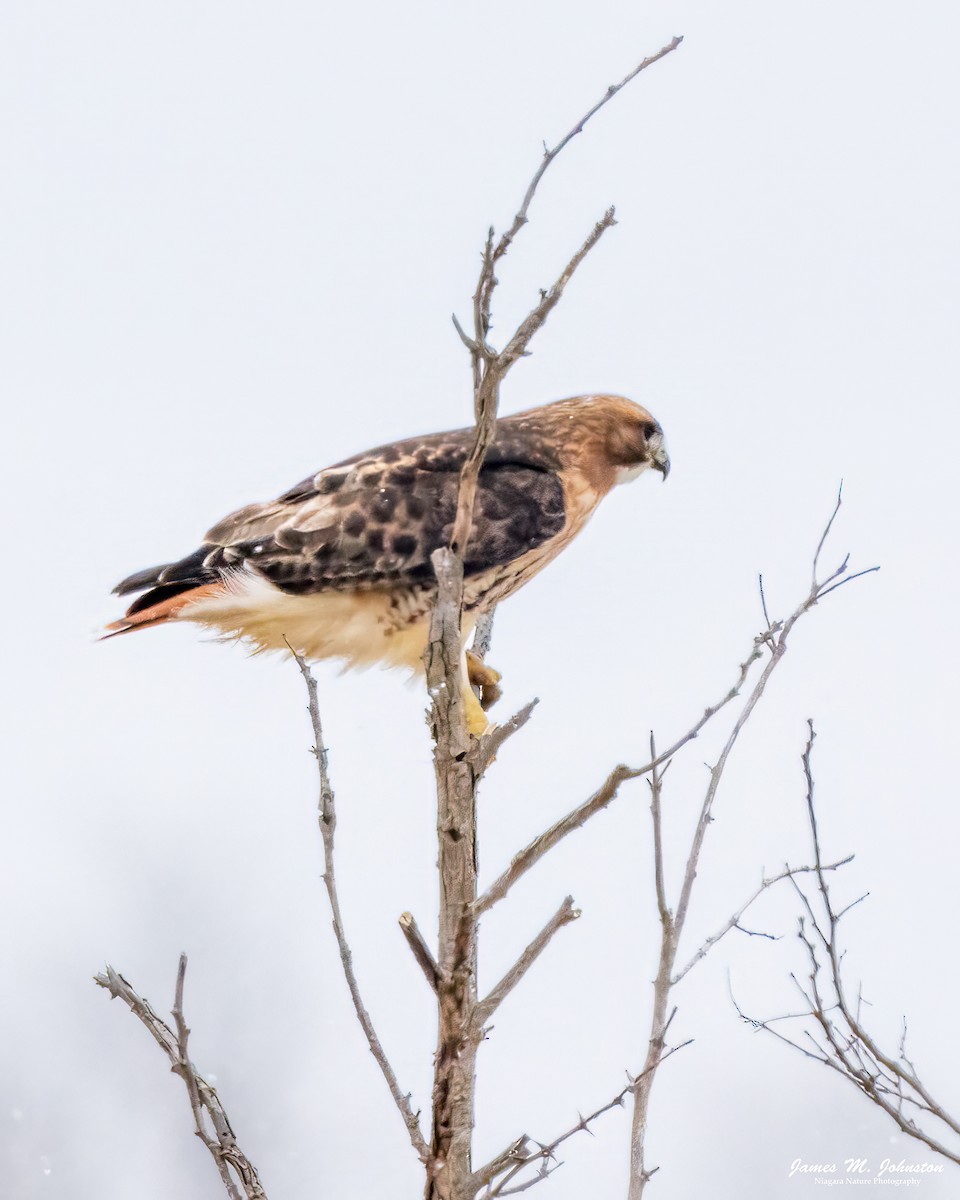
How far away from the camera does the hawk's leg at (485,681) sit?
382 centimetres

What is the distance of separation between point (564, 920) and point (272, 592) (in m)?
1.78

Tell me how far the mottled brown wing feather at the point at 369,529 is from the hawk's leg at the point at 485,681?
12.6 inches

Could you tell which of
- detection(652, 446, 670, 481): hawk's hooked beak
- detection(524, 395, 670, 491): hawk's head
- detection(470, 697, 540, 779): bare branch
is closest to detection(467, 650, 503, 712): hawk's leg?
detection(524, 395, 670, 491): hawk's head

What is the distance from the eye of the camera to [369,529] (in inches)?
142

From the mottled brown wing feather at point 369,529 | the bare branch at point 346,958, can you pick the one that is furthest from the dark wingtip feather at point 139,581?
the bare branch at point 346,958

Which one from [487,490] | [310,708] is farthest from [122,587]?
[310,708]

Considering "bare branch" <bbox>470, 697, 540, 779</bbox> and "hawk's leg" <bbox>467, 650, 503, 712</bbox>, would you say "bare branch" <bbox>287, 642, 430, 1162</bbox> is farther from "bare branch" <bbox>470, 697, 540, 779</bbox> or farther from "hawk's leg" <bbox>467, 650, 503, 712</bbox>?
"hawk's leg" <bbox>467, 650, 503, 712</bbox>

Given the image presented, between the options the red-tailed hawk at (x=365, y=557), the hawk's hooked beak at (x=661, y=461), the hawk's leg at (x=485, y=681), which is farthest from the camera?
the hawk's hooked beak at (x=661, y=461)

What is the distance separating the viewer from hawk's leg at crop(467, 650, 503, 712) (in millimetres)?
3822

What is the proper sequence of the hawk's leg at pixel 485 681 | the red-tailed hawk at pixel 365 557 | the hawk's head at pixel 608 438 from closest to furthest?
1. the red-tailed hawk at pixel 365 557
2. the hawk's leg at pixel 485 681
3. the hawk's head at pixel 608 438

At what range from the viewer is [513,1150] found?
6.37 ft

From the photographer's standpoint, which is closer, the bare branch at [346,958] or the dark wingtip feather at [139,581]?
the bare branch at [346,958]

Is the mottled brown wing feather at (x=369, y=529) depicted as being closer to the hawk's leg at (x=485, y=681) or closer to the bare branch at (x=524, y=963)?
the hawk's leg at (x=485, y=681)

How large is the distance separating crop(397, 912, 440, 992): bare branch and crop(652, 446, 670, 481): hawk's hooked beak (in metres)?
2.61
